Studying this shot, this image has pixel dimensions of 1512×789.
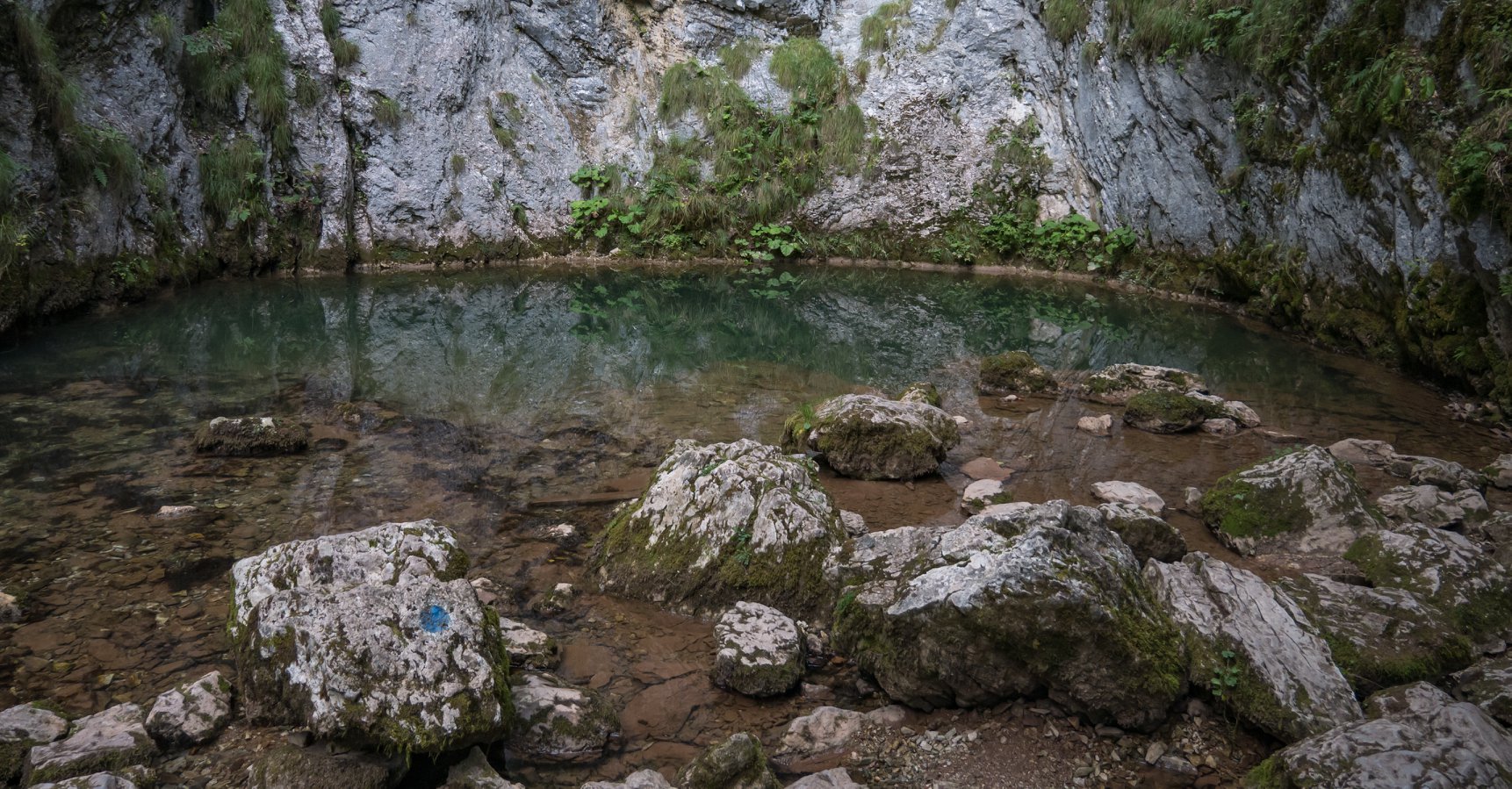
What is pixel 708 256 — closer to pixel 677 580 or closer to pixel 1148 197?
pixel 1148 197

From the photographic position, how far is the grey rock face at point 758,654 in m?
3.37

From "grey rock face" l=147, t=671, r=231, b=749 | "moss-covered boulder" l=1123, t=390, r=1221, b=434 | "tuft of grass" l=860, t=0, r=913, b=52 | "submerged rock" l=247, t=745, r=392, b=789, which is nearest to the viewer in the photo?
"submerged rock" l=247, t=745, r=392, b=789

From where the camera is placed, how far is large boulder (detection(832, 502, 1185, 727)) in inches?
119

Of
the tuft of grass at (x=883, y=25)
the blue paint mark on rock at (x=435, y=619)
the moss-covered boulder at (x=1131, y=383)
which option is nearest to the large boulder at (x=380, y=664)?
the blue paint mark on rock at (x=435, y=619)

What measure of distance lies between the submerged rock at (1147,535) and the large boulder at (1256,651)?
1.73ft

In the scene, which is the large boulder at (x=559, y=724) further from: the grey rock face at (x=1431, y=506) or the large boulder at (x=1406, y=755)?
the grey rock face at (x=1431, y=506)

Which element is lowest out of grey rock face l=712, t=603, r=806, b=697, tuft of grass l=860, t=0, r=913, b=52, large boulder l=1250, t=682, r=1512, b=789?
Result: grey rock face l=712, t=603, r=806, b=697

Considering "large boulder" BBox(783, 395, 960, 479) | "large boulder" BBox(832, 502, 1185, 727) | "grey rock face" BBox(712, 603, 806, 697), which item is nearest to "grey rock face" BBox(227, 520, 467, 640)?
"grey rock face" BBox(712, 603, 806, 697)

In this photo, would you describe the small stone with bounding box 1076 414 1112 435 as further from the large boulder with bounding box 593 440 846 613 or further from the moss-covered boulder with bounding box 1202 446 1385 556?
the large boulder with bounding box 593 440 846 613

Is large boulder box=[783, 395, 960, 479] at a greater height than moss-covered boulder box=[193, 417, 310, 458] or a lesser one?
greater

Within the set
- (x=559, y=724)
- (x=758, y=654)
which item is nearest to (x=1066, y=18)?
(x=758, y=654)

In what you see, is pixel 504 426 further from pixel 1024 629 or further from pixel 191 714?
pixel 1024 629

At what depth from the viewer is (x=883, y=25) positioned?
66.0 ft

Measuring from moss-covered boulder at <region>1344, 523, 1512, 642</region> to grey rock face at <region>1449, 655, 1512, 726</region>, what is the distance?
29 cm
